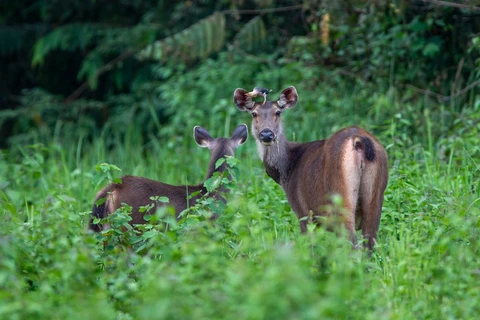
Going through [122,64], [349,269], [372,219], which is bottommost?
[122,64]

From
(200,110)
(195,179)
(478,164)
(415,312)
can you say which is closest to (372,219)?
(415,312)

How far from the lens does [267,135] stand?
744cm

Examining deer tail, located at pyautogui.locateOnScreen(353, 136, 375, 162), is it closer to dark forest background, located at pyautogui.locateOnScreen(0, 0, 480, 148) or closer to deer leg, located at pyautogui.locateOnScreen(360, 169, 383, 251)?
deer leg, located at pyautogui.locateOnScreen(360, 169, 383, 251)

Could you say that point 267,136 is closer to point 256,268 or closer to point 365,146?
point 365,146

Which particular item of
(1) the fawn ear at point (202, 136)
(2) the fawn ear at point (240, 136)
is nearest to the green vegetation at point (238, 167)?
(2) the fawn ear at point (240, 136)

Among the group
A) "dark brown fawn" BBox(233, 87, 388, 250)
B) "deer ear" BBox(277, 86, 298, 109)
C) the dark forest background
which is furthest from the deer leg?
the dark forest background

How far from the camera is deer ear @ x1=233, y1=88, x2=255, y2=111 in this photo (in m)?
7.98

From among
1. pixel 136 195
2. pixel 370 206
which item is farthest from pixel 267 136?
pixel 370 206

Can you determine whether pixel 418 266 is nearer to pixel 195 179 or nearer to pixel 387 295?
pixel 387 295

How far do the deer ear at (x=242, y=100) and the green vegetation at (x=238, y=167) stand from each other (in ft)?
2.36

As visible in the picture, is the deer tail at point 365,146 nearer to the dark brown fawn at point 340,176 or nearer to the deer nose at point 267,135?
the dark brown fawn at point 340,176

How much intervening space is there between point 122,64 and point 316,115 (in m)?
4.91

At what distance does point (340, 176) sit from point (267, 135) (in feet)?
4.62

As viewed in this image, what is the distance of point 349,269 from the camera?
4.46 meters
